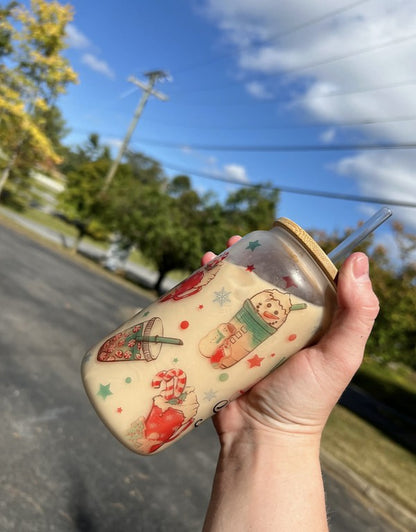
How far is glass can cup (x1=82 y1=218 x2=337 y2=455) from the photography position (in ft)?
4.48

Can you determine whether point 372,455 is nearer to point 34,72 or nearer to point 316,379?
point 316,379

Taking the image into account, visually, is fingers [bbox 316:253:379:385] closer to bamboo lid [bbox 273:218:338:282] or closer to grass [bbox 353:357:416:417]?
bamboo lid [bbox 273:218:338:282]

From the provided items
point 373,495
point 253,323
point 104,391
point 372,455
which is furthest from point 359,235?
point 372,455

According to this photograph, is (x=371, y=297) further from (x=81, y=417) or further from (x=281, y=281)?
(x=81, y=417)

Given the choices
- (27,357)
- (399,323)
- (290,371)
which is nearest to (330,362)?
(290,371)

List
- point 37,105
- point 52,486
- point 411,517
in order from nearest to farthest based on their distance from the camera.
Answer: point 52,486 → point 411,517 → point 37,105

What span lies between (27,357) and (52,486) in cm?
258

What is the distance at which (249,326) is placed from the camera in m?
1.36

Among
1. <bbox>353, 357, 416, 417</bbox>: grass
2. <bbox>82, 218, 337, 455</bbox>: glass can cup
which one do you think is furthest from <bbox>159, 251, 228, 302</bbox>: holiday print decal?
<bbox>353, 357, 416, 417</bbox>: grass

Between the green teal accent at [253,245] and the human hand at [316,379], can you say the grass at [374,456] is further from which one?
the green teal accent at [253,245]

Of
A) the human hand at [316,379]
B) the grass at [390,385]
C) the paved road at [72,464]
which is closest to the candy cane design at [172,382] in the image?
the human hand at [316,379]

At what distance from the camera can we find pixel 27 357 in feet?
19.7

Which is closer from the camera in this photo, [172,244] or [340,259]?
[340,259]

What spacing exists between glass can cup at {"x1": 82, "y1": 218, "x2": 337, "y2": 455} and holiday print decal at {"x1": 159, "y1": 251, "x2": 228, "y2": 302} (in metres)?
0.02
